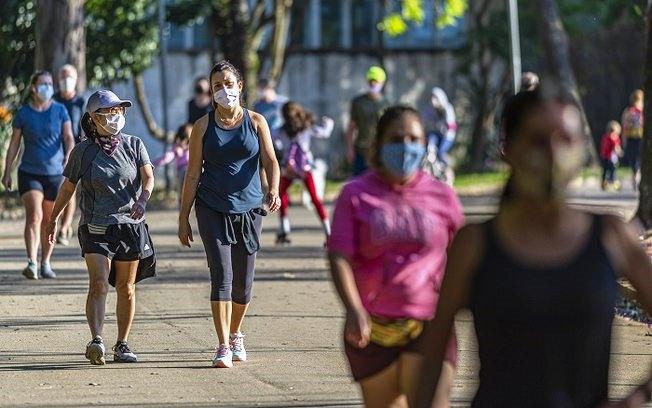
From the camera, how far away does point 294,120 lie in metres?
18.4

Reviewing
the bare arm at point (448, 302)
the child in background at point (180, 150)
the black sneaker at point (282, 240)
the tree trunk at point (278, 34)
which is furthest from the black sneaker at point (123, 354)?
the tree trunk at point (278, 34)

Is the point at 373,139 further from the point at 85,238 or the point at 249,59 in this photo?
the point at 249,59

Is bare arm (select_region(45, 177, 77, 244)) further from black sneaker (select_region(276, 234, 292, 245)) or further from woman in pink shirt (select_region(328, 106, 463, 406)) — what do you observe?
black sneaker (select_region(276, 234, 292, 245))

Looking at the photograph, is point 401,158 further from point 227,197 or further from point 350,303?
point 227,197

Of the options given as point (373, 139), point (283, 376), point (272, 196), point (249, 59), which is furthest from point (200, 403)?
point (249, 59)

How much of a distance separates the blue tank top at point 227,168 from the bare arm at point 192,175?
3cm

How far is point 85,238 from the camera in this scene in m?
10.6

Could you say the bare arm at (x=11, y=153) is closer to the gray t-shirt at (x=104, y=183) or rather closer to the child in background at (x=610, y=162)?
the gray t-shirt at (x=104, y=183)

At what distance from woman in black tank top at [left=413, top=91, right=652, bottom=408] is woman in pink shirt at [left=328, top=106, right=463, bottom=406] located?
150 centimetres

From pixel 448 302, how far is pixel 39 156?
10.9 meters

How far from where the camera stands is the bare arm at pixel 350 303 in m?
5.90

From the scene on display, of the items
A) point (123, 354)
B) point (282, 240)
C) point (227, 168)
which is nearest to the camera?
point (227, 168)

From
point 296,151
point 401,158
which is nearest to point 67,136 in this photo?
point 296,151

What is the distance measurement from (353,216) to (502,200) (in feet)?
5.25
